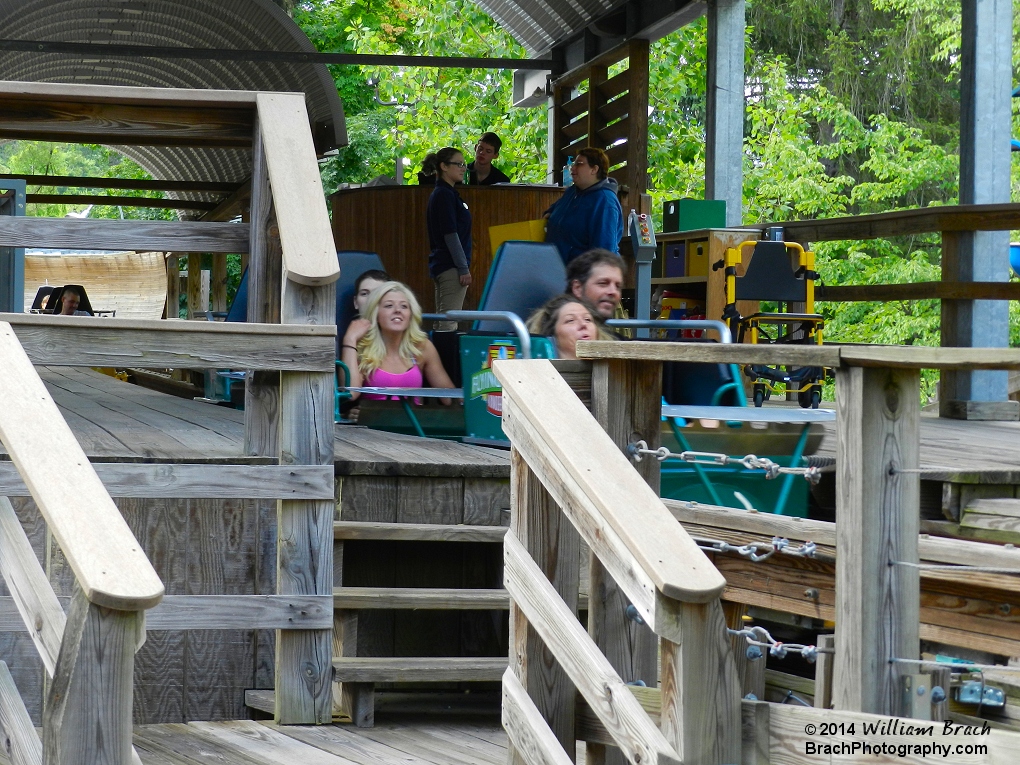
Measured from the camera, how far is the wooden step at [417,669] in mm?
3430

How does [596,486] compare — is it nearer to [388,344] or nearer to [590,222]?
[388,344]

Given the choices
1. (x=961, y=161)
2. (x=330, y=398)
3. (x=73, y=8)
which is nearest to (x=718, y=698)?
(x=330, y=398)

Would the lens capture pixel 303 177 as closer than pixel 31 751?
No

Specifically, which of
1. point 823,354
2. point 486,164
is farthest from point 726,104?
point 823,354

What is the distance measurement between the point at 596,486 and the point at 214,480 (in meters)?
1.62

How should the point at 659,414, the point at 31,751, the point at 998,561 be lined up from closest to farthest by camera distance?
1. the point at 998,561
2. the point at 31,751
3. the point at 659,414

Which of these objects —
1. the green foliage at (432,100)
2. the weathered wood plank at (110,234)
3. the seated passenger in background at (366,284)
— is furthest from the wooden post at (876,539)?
the green foliage at (432,100)

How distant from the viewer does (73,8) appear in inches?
489

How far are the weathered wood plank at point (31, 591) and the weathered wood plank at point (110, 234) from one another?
1.06 metres

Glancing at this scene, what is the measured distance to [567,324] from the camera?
4.69m

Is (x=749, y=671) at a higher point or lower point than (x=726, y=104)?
A: lower

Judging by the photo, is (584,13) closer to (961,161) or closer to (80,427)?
(961,161)

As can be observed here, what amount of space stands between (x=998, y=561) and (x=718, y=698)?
0.55 meters

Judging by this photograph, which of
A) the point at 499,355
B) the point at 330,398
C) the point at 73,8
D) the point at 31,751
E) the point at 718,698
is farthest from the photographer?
the point at 73,8
